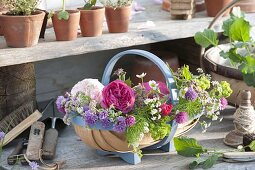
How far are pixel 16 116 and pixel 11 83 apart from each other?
15 centimetres

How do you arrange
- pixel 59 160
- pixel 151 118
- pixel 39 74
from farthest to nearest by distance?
pixel 39 74 → pixel 59 160 → pixel 151 118

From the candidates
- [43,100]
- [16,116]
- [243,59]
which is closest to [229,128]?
[243,59]

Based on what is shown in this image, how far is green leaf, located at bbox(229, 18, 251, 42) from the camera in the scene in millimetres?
1851

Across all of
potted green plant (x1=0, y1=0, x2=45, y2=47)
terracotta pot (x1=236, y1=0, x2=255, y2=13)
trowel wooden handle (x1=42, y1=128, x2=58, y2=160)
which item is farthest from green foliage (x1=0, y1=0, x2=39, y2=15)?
terracotta pot (x1=236, y1=0, x2=255, y2=13)

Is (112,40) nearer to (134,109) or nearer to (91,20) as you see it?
(91,20)

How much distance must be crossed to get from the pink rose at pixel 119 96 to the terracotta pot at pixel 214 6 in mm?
1038

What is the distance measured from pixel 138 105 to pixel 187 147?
0.23 m

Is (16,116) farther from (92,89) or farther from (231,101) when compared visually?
(231,101)

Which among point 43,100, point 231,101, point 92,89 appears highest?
point 92,89

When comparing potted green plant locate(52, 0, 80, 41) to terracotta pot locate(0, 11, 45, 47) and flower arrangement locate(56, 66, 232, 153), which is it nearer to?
terracotta pot locate(0, 11, 45, 47)

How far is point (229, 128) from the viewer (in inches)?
84.4

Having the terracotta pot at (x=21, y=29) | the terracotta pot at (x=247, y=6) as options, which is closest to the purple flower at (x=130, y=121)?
the terracotta pot at (x=21, y=29)

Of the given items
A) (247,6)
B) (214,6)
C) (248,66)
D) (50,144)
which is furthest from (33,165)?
(247,6)

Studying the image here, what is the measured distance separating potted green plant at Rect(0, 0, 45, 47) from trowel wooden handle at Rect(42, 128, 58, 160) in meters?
0.33
